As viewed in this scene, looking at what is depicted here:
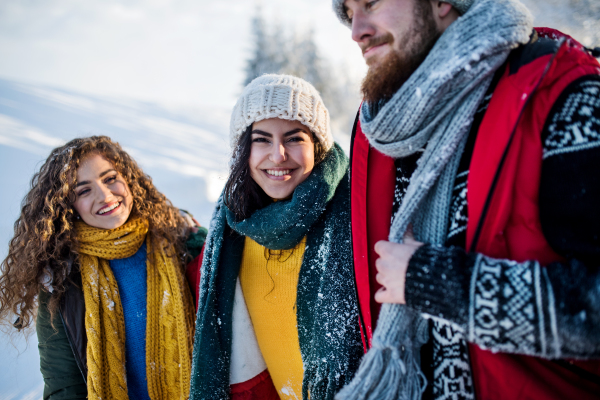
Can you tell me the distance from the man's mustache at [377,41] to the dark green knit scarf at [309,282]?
0.83 m

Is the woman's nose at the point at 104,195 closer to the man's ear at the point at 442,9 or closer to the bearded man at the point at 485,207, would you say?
the bearded man at the point at 485,207

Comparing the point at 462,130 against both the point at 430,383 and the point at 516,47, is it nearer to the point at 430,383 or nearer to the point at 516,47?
the point at 516,47

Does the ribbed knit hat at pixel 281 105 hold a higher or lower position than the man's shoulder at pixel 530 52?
higher

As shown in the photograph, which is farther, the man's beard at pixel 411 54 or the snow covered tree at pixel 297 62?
the snow covered tree at pixel 297 62

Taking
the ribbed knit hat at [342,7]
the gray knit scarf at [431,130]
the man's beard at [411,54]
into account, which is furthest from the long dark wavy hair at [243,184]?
the gray knit scarf at [431,130]

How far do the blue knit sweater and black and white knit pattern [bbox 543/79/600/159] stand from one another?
2.70m

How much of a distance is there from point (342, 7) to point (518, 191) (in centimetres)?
126

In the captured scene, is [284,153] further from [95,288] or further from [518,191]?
[95,288]

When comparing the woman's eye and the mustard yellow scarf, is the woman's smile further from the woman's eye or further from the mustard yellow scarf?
the mustard yellow scarf

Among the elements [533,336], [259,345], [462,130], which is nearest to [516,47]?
[462,130]

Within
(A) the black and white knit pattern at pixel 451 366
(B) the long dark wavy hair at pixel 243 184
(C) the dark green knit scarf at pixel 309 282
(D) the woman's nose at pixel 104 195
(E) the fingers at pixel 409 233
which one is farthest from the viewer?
(D) the woman's nose at pixel 104 195

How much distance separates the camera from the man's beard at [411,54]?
4.49 ft

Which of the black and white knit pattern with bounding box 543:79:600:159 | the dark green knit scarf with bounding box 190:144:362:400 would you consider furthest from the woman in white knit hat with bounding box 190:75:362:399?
the black and white knit pattern with bounding box 543:79:600:159

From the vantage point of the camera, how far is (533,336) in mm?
940
